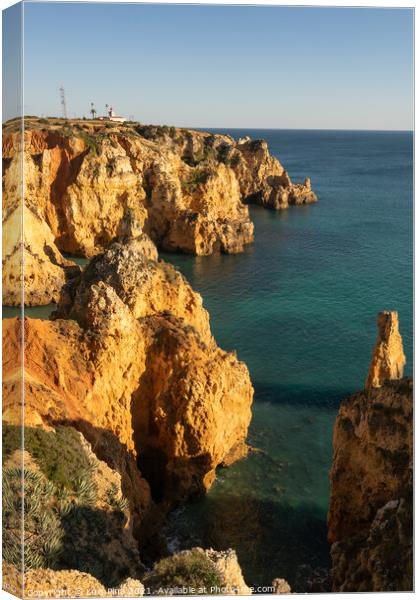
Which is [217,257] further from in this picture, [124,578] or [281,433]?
[124,578]

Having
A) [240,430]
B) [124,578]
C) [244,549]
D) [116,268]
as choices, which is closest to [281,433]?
[240,430]

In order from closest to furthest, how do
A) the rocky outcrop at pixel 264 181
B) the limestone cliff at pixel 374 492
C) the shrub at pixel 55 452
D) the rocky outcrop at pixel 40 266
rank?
1. the limestone cliff at pixel 374 492
2. the shrub at pixel 55 452
3. the rocky outcrop at pixel 40 266
4. the rocky outcrop at pixel 264 181

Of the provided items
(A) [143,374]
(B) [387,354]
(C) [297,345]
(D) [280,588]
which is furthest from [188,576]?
(C) [297,345]

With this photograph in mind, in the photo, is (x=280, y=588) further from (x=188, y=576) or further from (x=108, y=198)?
(x=108, y=198)

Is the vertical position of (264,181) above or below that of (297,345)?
above

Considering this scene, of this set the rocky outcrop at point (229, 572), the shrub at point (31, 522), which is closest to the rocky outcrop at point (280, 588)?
the rocky outcrop at point (229, 572)

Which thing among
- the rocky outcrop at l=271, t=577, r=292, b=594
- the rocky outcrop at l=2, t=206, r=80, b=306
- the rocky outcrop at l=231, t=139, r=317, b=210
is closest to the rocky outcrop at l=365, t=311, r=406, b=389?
the rocky outcrop at l=271, t=577, r=292, b=594

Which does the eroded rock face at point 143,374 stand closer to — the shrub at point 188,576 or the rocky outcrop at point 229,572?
the shrub at point 188,576
